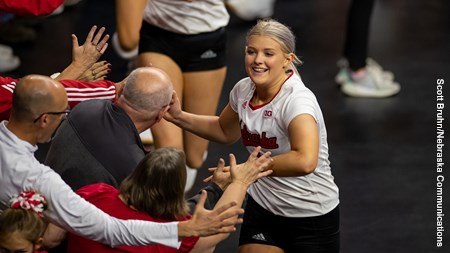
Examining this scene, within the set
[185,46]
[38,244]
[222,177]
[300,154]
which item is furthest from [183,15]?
[38,244]

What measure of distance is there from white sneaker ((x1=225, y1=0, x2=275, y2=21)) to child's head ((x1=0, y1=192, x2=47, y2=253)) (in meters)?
5.90

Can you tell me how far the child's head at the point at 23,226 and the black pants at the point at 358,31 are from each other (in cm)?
470

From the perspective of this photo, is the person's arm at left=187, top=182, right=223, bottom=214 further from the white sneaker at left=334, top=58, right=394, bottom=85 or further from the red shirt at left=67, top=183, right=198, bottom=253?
the white sneaker at left=334, top=58, right=394, bottom=85

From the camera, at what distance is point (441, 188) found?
644 centimetres

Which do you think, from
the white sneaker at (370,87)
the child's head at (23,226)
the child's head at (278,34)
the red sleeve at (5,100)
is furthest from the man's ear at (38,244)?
A: the white sneaker at (370,87)

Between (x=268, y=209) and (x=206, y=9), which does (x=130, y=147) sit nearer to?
(x=268, y=209)

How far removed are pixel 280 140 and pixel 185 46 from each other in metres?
1.76

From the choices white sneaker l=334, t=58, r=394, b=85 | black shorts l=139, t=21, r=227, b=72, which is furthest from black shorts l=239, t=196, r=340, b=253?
white sneaker l=334, t=58, r=394, b=85

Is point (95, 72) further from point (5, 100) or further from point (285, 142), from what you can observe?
point (285, 142)

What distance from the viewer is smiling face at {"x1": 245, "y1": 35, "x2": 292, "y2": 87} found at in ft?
13.8

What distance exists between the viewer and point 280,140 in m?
4.20

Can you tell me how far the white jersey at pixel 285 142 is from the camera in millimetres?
4164

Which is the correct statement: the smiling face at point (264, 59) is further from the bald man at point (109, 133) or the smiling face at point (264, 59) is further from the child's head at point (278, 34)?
the bald man at point (109, 133)

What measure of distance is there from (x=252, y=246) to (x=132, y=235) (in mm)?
1004
